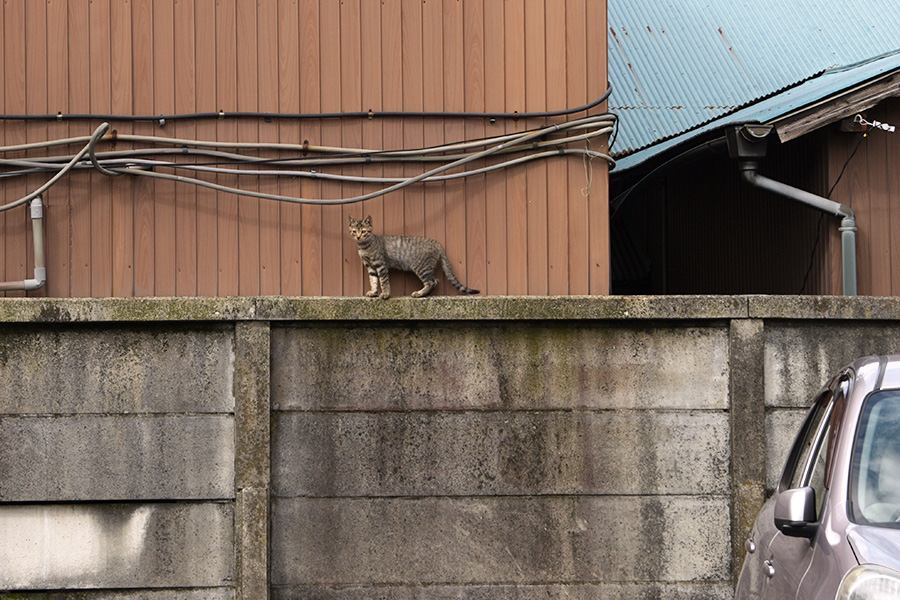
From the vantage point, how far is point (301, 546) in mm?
6312

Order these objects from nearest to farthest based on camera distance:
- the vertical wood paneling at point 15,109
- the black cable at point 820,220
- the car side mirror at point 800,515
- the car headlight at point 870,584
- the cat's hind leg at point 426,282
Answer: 1. the car headlight at point 870,584
2. the car side mirror at point 800,515
3. the cat's hind leg at point 426,282
4. the vertical wood paneling at point 15,109
5. the black cable at point 820,220

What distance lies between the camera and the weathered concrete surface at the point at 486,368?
6.36 metres

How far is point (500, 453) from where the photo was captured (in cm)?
635

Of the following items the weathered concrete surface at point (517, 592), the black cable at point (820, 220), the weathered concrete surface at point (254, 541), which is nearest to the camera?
the weathered concrete surface at point (254, 541)

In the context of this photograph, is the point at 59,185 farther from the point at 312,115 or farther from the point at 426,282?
the point at 426,282

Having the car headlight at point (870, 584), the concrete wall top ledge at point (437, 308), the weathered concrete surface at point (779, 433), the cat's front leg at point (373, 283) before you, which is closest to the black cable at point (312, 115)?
the cat's front leg at point (373, 283)

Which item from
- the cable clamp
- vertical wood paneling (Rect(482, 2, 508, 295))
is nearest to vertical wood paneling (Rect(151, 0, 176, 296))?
vertical wood paneling (Rect(482, 2, 508, 295))

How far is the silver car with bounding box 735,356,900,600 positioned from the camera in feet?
10.1

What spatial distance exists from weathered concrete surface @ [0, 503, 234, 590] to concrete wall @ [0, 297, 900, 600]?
0.01 meters

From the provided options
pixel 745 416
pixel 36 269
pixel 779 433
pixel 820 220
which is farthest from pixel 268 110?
pixel 820 220

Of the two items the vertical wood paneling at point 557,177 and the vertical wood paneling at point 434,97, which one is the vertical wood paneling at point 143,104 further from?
the vertical wood paneling at point 557,177

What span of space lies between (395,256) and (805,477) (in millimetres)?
3268

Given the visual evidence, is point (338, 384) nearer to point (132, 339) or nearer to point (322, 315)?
point (322, 315)

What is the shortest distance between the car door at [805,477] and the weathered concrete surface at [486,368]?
1.79 metres
